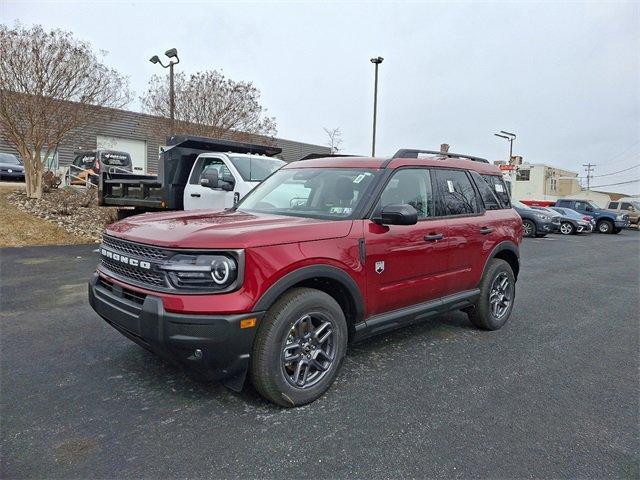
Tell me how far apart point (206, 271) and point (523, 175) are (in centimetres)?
4531

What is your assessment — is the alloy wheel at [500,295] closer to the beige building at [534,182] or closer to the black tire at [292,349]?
the black tire at [292,349]

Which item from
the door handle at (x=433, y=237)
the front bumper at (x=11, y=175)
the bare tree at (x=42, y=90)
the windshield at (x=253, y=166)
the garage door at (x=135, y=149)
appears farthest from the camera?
the garage door at (x=135, y=149)

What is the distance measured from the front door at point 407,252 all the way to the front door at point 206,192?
4500 mm

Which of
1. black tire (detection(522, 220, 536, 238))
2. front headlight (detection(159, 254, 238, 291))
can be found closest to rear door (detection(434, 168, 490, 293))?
front headlight (detection(159, 254, 238, 291))

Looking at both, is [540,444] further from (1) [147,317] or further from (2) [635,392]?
(1) [147,317]

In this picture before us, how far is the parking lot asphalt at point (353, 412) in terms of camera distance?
251cm

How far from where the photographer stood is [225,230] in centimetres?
294

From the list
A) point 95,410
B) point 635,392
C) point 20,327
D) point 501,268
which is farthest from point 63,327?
point 635,392

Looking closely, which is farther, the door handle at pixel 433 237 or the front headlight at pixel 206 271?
the door handle at pixel 433 237

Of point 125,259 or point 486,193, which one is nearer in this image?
point 125,259

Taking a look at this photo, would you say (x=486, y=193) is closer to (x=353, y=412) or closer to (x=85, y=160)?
(x=353, y=412)

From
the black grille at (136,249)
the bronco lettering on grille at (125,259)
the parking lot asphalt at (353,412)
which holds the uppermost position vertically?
the black grille at (136,249)

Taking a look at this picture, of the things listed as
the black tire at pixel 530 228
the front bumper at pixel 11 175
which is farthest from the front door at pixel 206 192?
the front bumper at pixel 11 175

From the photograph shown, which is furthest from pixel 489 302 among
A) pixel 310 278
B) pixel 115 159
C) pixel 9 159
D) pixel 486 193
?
pixel 9 159
